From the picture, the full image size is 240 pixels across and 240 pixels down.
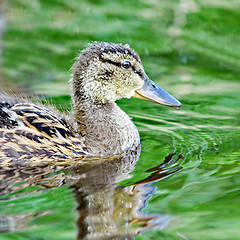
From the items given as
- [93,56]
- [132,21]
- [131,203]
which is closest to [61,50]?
[132,21]

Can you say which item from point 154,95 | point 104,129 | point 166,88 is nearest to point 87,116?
point 104,129

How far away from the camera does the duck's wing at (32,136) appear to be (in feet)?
20.9

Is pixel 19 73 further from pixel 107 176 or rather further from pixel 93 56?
pixel 107 176

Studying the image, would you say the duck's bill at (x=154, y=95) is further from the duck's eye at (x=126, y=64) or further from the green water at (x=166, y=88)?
the green water at (x=166, y=88)

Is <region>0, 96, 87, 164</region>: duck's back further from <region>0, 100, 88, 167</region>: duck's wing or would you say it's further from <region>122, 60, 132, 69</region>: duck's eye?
<region>122, 60, 132, 69</region>: duck's eye

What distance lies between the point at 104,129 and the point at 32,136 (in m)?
0.95

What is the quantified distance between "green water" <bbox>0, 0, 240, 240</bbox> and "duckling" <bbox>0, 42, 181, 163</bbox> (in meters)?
0.52

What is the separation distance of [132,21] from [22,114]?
610 cm

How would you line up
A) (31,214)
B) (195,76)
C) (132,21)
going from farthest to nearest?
(132,21) → (195,76) → (31,214)

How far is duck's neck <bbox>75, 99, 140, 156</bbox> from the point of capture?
6.83m

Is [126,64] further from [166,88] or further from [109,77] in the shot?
[166,88]

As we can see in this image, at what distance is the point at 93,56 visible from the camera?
22.7 feet

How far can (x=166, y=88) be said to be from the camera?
30.6ft

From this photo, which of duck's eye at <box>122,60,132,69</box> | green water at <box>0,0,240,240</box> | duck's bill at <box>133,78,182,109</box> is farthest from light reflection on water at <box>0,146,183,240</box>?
duck's eye at <box>122,60,132,69</box>
